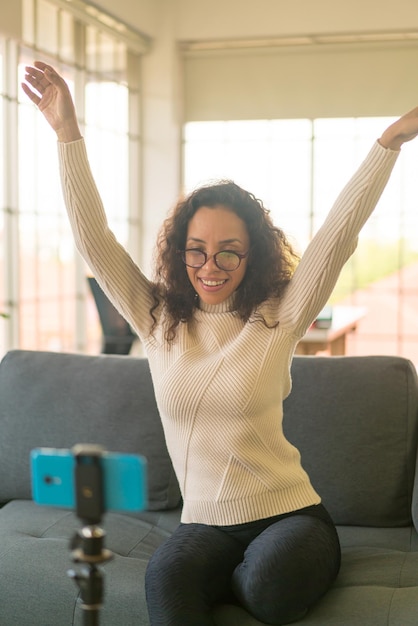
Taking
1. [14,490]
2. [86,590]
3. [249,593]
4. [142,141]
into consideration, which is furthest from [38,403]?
[142,141]

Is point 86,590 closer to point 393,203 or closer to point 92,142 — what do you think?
point 92,142

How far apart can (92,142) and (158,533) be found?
4309mm

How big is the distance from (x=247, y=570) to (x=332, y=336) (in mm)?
2822

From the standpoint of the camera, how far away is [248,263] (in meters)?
2.05

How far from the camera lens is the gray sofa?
193 centimetres

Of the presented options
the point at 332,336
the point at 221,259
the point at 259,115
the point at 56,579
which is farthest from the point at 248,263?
the point at 259,115

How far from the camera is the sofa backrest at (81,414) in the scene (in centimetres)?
247

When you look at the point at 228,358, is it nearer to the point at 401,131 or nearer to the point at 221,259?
the point at 221,259

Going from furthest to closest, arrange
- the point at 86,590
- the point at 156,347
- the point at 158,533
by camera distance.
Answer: the point at 158,533 < the point at 156,347 < the point at 86,590

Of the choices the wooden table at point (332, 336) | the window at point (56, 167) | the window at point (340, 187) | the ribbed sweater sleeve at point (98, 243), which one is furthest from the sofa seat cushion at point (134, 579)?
the window at point (340, 187)

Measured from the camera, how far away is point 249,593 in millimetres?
1751

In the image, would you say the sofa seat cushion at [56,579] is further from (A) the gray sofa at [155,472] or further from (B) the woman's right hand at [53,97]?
(B) the woman's right hand at [53,97]

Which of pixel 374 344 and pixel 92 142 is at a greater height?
pixel 92 142

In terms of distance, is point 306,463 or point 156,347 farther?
point 306,463
